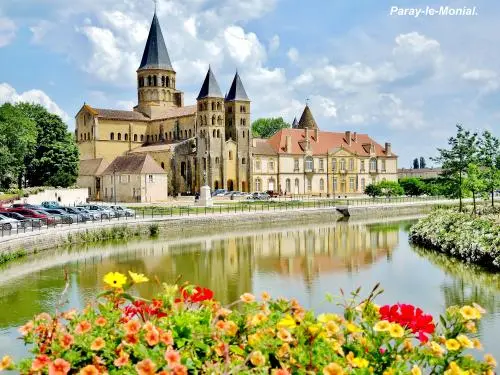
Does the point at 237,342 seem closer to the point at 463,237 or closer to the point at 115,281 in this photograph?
the point at 115,281

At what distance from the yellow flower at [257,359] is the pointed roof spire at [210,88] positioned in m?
70.3

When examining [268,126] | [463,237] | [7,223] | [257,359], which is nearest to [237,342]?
[257,359]

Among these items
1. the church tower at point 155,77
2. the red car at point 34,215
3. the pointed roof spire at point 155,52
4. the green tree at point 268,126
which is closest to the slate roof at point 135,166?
the church tower at point 155,77

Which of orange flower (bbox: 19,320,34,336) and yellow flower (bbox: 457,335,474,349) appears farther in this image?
orange flower (bbox: 19,320,34,336)

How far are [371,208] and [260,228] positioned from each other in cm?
1781

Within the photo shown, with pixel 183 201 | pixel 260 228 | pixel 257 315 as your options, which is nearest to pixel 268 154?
pixel 183 201

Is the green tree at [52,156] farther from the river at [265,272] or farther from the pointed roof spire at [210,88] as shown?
the river at [265,272]

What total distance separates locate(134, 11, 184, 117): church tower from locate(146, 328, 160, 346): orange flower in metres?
81.1

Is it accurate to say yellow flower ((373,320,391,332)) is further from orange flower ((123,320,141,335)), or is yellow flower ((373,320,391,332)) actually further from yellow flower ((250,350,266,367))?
orange flower ((123,320,141,335))

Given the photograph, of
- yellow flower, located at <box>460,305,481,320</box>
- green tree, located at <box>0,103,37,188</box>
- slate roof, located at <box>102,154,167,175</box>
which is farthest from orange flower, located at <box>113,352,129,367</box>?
slate roof, located at <box>102,154,167,175</box>

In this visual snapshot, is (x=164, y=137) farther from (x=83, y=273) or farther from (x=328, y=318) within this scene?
(x=328, y=318)

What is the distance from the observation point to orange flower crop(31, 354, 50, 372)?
4684 millimetres

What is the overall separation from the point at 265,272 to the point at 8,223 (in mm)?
14090

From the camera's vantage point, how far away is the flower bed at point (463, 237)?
25156 mm
